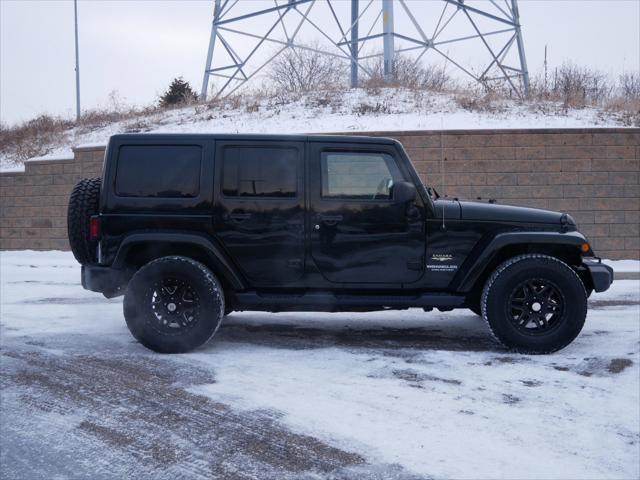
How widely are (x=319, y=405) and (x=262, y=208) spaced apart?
2159mm

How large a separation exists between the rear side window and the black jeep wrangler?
0.03 ft

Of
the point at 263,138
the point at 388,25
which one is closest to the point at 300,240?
the point at 263,138

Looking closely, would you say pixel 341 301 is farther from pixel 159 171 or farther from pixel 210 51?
pixel 210 51

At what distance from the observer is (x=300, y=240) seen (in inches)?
231

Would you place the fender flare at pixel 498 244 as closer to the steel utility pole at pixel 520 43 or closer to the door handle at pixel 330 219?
the door handle at pixel 330 219

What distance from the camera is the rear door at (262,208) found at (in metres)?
5.85

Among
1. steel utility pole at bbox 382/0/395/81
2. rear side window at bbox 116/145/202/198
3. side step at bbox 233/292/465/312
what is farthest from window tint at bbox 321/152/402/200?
steel utility pole at bbox 382/0/395/81

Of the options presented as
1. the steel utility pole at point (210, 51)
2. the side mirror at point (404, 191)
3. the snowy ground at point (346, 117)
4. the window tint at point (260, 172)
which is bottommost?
the side mirror at point (404, 191)

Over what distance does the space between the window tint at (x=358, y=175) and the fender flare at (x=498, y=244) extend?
101 cm

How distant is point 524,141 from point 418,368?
8.52 m

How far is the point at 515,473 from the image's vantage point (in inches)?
130

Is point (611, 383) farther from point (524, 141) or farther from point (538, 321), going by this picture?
point (524, 141)

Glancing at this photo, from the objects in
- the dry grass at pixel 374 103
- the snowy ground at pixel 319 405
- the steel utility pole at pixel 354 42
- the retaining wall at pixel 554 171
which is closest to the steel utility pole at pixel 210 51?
the dry grass at pixel 374 103

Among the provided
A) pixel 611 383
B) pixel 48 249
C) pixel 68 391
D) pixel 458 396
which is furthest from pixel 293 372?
pixel 48 249
